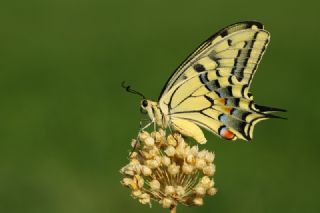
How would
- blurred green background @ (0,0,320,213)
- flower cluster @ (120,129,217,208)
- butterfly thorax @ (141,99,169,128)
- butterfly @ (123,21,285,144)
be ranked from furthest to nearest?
1. blurred green background @ (0,0,320,213)
2. butterfly thorax @ (141,99,169,128)
3. butterfly @ (123,21,285,144)
4. flower cluster @ (120,129,217,208)

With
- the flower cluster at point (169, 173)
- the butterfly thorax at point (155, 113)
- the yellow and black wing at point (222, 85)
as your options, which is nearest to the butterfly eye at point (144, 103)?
the butterfly thorax at point (155, 113)

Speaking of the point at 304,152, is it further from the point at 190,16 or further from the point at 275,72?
the point at 190,16

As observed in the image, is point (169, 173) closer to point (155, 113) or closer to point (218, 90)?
point (155, 113)

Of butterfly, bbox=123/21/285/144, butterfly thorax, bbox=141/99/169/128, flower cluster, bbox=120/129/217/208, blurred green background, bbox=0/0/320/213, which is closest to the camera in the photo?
flower cluster, bbox=120/129/217/208

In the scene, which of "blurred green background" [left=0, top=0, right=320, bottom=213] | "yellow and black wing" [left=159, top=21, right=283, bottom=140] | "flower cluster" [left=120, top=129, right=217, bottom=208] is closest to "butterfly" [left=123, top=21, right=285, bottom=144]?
"yellow and black wing" [left=159, top=21, right=283, bottom=140]

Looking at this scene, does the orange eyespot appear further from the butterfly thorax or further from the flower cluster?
the flower cluster

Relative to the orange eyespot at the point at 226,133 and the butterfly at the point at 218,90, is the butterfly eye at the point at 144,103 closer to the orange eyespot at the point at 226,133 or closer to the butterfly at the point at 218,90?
the butterfly at the point at 218,90
